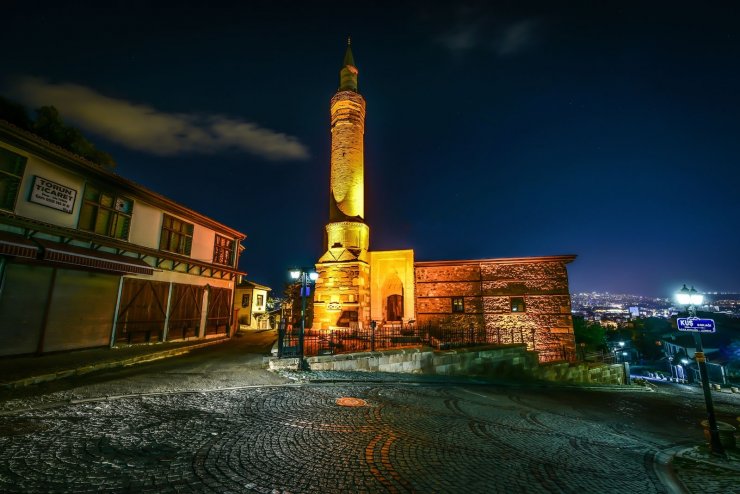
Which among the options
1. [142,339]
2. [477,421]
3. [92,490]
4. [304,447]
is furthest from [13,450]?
[142,339]

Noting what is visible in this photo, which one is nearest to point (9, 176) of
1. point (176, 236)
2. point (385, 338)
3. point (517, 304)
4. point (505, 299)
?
point (176, 236)

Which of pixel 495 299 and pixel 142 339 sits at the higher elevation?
Answer: pixel 495 299

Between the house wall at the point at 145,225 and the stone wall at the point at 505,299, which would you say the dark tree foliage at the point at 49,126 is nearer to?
the house wall at the point at 145,225

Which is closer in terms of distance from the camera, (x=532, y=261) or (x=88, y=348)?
(x=88, y=348)

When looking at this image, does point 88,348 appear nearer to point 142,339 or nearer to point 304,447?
point 142,339

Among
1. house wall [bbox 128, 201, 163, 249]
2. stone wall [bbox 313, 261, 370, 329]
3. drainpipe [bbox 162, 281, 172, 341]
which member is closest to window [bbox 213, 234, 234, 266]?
drainpipe [bbox 162, 281, 172, 341]

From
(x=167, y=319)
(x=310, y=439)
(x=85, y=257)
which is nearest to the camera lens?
(x=310, y=439)

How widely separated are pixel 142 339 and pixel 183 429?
1176 cm

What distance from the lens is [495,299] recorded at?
69.5 feet

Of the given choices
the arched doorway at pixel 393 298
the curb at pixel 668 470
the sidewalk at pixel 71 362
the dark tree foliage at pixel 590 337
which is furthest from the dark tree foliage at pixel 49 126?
the dark tree foliage at pixel 590 337

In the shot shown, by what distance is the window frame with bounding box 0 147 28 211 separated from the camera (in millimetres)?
9953

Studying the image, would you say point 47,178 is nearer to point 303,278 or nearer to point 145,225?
point 145,225

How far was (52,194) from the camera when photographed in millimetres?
11234

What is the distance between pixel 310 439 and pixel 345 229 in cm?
1692
